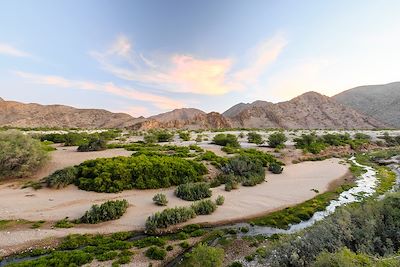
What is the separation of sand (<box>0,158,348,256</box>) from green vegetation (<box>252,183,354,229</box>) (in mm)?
586

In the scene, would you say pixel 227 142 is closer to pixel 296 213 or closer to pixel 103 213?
pixel 296 213

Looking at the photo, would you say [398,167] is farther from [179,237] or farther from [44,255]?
[44,255]

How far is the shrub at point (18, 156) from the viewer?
1992 centimetres

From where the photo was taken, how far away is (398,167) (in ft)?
89.6

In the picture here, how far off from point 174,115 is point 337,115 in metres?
85.2

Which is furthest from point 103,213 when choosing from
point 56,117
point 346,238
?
point 56,117

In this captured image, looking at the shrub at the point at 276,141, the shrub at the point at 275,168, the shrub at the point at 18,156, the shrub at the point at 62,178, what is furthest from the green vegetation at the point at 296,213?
the shrub at the point at 18,156

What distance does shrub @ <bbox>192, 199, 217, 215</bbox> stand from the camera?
1476cm


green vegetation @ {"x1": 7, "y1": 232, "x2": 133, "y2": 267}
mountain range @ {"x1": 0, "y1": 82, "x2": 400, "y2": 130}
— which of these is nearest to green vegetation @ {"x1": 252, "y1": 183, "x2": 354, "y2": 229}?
green vegetation @ {"x1": 7, "y1": 232, "x2": 133, "y2": 267}

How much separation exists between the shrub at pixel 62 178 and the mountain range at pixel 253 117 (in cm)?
6790

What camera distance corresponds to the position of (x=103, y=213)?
45.8 ft

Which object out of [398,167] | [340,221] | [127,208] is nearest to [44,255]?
[127,208]

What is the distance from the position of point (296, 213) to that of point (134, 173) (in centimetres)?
1133

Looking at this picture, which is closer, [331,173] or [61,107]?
[331,173]
